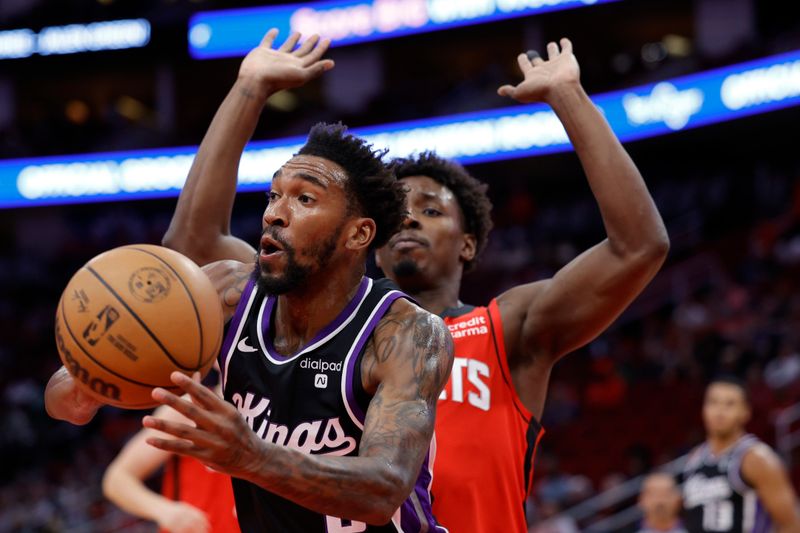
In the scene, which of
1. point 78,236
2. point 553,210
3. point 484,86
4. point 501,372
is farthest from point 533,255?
point 501,372

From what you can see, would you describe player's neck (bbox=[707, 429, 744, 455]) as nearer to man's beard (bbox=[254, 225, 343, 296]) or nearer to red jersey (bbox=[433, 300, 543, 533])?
red jersey (bbox=[433, 300, 543, 533])

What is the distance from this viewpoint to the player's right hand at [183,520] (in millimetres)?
4457

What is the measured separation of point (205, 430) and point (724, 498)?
4754 millimetres

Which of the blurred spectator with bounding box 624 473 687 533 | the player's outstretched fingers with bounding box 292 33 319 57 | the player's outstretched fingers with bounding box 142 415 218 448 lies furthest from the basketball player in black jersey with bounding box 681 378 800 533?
the player's outstretched fingers with bounding box 142 415 218 448

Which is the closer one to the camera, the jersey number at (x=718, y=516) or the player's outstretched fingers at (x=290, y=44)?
the player's outstretched fingers at (x=290, y=44)

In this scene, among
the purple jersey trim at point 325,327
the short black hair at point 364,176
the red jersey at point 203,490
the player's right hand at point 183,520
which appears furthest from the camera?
the red jersey at point 203,490

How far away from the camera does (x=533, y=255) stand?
16.6 metres

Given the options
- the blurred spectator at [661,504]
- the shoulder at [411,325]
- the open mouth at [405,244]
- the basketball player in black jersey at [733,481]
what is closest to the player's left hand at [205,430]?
the shoulder at [411,325]

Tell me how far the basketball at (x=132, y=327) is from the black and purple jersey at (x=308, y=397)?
1.18 feet

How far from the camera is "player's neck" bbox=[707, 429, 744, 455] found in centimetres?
628

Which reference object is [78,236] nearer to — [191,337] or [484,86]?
[484,86]

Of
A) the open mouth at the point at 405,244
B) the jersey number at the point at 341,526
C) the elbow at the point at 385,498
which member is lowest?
the elbow at the point at 385,498

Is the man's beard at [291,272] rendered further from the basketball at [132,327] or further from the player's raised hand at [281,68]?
the player's raised hand at [281,68]

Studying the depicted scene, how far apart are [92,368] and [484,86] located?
16203 mm
